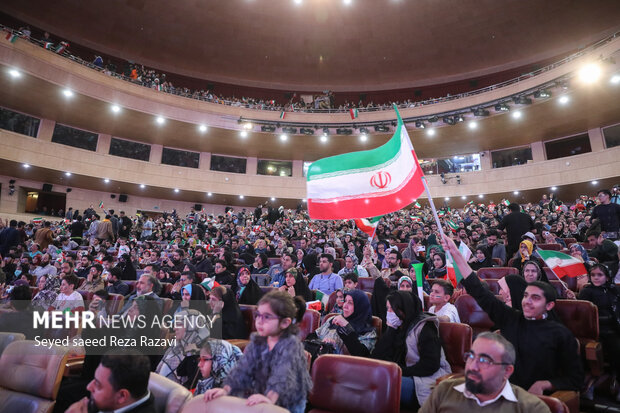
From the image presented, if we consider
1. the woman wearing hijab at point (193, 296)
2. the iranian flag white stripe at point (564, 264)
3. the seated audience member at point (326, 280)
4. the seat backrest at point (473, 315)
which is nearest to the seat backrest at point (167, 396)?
the woman wearing hijab at point (193, 296)

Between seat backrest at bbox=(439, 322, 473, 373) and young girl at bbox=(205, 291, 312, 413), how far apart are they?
132cm

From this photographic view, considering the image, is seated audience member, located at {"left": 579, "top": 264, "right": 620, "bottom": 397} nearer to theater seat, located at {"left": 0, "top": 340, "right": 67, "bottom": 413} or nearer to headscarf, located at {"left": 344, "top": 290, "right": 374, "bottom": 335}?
headscarf, located at {"left": 344, "top": 290, "right": 374, "bottom": 335}

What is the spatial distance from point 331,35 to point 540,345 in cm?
1681

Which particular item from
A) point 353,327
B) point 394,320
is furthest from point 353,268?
point 394,320

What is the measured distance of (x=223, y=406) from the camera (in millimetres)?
1473

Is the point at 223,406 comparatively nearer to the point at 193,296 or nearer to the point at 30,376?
the point at 30,376

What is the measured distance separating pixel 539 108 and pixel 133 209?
1740 centimetres

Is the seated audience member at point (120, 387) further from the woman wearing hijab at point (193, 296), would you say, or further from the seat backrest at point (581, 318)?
the seat backrest at point (581, 318)

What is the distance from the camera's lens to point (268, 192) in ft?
57.3

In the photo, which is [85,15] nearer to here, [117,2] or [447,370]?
[117,2]

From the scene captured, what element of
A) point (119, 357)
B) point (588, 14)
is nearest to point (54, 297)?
point (119, 357)

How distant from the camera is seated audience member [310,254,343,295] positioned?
4.68 metres

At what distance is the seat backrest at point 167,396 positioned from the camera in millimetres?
1584

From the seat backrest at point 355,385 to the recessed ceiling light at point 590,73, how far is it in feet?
42.8
